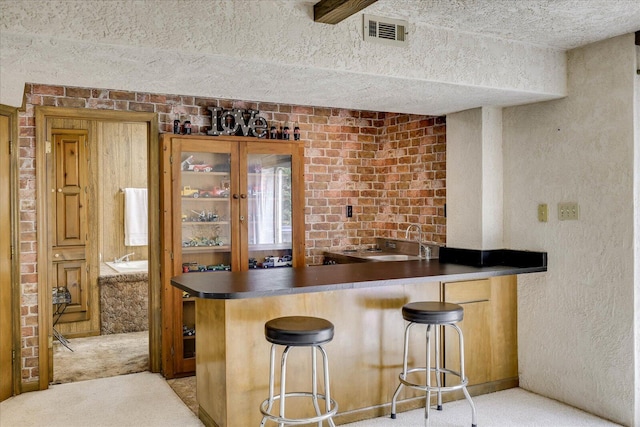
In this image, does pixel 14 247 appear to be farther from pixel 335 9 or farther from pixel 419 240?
pixel 419 240

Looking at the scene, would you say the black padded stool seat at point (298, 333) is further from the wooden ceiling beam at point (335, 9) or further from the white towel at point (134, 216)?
the white towel at point (134, 216)

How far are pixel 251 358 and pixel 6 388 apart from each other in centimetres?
204

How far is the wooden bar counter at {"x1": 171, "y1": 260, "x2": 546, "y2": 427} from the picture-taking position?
317cm

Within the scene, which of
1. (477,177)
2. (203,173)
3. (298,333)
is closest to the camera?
(298,333)

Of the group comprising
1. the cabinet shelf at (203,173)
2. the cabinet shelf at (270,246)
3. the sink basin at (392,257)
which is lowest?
the sink basin at (392,257)

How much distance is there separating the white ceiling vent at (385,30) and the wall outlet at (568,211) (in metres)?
1.67

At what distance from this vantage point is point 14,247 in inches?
158

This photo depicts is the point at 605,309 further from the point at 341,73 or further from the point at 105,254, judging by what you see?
the point at 105,254

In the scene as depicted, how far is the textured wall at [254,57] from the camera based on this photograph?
7.91 feet

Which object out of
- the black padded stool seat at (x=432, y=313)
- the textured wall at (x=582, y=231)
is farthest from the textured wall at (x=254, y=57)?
the black padded stool seat at (x=432, y=313)

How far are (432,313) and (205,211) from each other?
7.45ft

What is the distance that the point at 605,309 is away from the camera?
356 cm

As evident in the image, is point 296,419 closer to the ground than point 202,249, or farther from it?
closer to the ground

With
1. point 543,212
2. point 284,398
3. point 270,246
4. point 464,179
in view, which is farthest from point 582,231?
point 270,246
